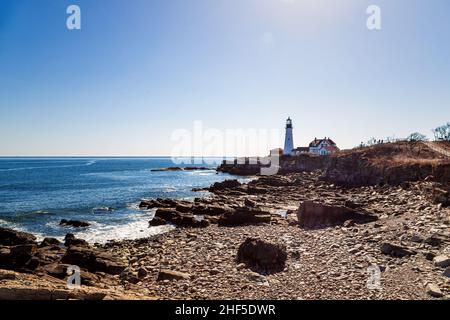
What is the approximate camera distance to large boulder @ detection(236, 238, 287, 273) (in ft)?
39.1

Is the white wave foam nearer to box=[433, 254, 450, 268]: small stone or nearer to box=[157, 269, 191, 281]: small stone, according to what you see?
box=[157, 269, 191, 281]: small stone

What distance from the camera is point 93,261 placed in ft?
44.1

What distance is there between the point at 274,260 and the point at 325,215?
30.3 feet

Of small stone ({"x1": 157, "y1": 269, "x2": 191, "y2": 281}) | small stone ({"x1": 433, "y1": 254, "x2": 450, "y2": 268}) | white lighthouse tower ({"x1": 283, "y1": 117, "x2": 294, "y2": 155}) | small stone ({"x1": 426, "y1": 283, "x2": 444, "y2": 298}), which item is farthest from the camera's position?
white lighthouse tower ({"x1": 283, "y1": 117, "x2": 294, "y2": 155})

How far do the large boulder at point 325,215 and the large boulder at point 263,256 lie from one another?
758cm

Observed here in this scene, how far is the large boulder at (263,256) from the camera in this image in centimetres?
1191

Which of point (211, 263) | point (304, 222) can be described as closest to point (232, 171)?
point (304, 222)

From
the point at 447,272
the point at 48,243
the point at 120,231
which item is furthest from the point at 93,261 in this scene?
the point at 447,272

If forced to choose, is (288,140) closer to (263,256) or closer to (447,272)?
(263,256)

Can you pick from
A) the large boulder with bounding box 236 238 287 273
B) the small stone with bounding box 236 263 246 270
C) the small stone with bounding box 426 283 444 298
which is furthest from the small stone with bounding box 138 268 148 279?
the small stone with bounding box 426 283 444 298

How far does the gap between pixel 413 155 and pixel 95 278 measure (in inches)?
1608

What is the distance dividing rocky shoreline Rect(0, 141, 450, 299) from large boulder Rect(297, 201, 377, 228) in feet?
0.22
